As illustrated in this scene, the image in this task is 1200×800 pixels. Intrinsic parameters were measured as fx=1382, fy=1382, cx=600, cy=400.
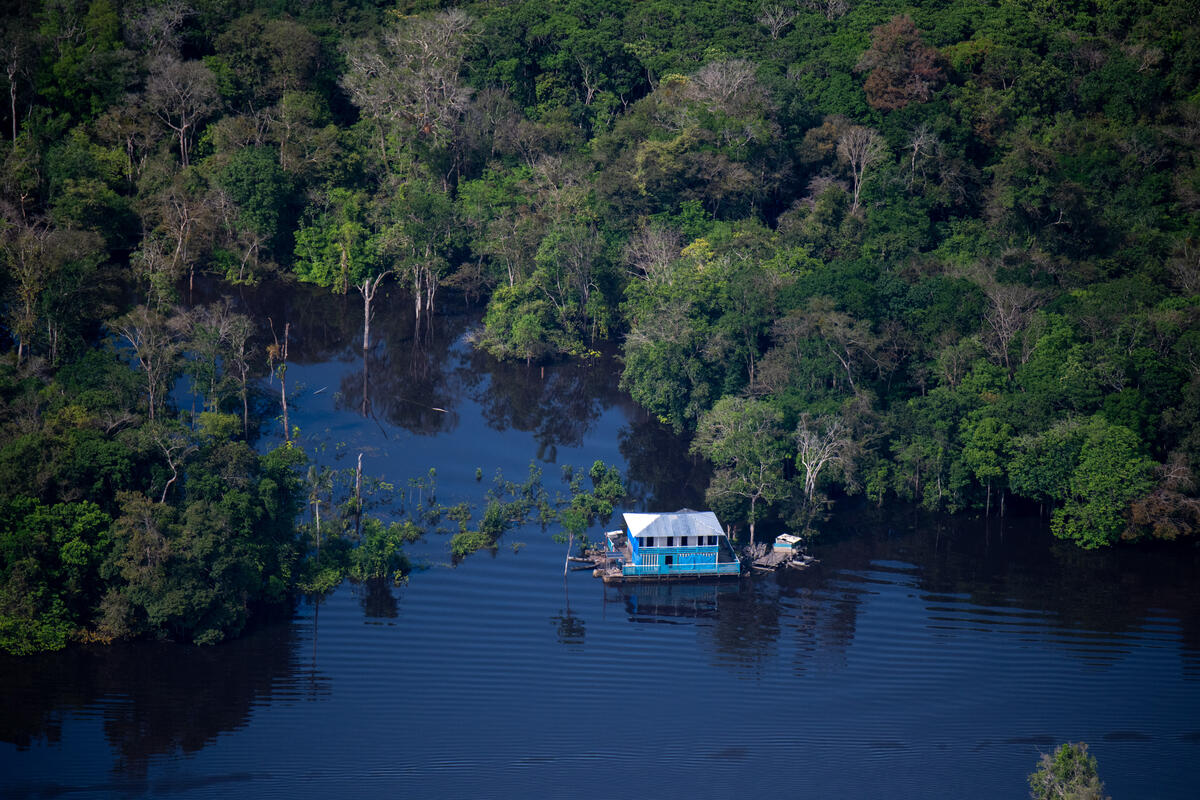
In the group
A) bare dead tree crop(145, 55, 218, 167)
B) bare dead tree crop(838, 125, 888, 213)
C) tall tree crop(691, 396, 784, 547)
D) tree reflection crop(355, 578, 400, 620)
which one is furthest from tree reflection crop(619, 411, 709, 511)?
bare dead tree crop(145, 55, 218, 167)

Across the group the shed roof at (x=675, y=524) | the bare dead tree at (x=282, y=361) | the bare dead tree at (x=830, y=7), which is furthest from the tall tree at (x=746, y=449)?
the bare dead tree at (x=830, y=7)

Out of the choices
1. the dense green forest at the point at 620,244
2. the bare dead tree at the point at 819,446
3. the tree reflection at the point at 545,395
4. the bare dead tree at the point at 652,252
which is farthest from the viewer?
the bare dead tree at the point at 652,252

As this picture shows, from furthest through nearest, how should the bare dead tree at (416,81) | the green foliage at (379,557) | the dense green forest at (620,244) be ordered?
the bare dead tree at (416,81) → the green foliage at (379,557) → the dense green forest at (620,244)

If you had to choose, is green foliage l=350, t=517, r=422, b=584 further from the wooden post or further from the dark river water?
the wooden post

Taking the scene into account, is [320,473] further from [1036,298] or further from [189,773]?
[1036,298]

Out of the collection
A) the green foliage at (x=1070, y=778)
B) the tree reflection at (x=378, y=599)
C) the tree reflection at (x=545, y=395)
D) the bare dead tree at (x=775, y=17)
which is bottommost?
the green foliage at (x=1070, y=778)

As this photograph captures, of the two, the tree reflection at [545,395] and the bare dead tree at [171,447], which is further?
the tree reflection at [545,395]

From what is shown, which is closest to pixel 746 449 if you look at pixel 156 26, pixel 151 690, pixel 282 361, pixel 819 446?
pixel 819 446

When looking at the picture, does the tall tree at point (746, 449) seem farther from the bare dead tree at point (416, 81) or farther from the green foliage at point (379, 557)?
the bare dead tree at point (416, 81)

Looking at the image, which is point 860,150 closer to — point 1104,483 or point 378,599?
point 1104,483
